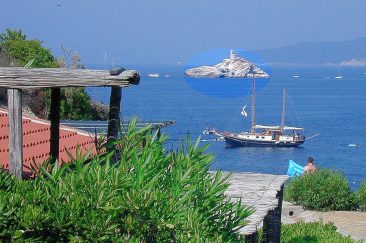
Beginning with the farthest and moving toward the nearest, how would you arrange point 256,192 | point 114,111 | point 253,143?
point 253,143
point 256,192
point 114,111

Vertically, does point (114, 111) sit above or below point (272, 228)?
above

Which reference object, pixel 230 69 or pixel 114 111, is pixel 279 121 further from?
pixel 114 111

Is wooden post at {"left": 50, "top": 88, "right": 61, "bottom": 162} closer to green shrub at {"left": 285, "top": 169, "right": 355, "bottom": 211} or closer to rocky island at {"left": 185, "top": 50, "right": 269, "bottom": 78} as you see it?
green shrub at {"left": 285, "top": 169, "right": 355, "bottom": 211}

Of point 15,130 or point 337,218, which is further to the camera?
point 337,218

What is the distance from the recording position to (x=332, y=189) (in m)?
18.1

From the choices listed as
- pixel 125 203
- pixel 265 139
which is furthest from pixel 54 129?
pixel 265 139

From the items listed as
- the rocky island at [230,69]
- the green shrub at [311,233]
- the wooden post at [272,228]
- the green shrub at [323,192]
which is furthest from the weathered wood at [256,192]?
the rocky island at [230,69]

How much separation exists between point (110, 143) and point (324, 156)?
6093 cm

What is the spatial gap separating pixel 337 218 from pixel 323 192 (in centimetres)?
97

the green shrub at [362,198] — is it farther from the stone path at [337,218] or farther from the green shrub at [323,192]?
the stone path at [337,218]

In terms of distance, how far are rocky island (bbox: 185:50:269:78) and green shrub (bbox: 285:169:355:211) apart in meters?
88.6

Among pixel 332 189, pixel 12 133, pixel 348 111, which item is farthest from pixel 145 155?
pixel 348 111

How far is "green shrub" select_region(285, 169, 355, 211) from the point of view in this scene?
18172 millimetres

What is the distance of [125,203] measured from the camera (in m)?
4.94
